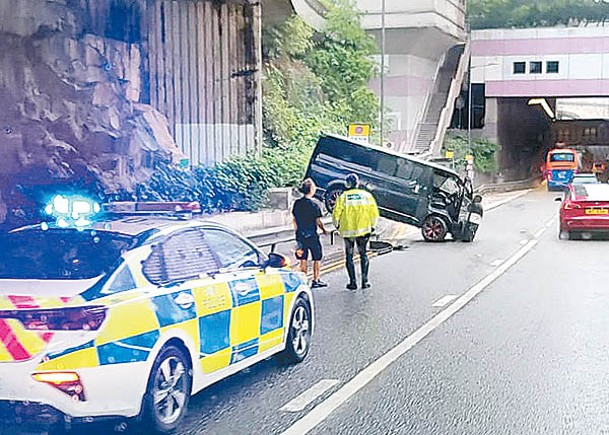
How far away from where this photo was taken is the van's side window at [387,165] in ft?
73.7

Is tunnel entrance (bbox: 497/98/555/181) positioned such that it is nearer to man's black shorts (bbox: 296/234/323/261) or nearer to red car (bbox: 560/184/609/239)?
red car (bbox: 560/184/609/239)

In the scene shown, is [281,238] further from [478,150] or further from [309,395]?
[478,150]

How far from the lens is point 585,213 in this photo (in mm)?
22516

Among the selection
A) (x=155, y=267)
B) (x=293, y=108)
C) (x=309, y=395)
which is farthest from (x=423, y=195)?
(x=155, y=267)

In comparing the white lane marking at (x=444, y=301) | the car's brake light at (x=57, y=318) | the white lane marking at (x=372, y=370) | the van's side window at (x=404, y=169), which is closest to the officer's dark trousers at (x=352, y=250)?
the white lane marking at (x=444, y=301)

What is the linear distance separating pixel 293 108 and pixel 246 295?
1124 inches

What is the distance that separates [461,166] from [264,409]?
50.4 m

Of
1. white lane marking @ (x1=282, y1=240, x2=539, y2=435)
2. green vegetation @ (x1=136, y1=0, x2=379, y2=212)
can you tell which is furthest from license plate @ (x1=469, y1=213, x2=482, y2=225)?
white lane marking @ (x1=282, y1=240, x2=539, y2=435)

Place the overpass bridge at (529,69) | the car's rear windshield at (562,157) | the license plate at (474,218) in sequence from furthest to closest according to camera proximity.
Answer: the overpass bridge at (529,69) → the car's rear windshield at (562,157) → the license plate at (474,218)

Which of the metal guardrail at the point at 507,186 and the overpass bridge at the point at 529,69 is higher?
the overpass bridge at the point at 529,69

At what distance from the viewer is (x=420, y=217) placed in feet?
72.9

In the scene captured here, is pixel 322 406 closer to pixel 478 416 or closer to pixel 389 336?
pixel 478 416

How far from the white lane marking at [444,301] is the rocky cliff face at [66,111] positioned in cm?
1052

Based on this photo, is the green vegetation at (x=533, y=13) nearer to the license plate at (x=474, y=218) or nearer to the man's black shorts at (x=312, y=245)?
the license plate at (x=474, y=218)
